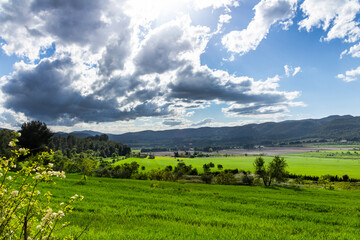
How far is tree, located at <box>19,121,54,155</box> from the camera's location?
5322 centimetres

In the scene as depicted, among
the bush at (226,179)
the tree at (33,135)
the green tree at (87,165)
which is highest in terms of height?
the tree at (33,135)

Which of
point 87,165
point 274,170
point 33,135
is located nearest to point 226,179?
point 274,170

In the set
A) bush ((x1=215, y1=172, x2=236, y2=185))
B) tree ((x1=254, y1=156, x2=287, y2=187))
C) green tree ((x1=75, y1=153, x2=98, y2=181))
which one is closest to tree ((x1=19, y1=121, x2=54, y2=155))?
green tree ((x1=75, y1=153, x2=98, y2=181))

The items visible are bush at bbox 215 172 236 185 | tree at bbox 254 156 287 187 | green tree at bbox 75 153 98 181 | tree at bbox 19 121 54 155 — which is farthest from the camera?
bush at bbox 215 172 236 185

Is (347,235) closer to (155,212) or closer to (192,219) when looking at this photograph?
(192,219)

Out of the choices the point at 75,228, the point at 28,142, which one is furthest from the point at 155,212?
the point at 28,142

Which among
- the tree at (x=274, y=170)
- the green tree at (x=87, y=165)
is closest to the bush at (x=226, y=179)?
the tree at (x=274, y=170)

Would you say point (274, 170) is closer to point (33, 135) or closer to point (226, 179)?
point (226, 179)

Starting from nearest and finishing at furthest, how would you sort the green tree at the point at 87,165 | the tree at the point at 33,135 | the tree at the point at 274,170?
1. the tree at the point at 33,135
2. the green tree at the point at 87,165
3. the tree at the point at 274,170

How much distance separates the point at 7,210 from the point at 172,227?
9.40m

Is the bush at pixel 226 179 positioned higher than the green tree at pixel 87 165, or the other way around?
the green tree at pixel 87 165

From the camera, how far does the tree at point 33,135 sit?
5322 cm

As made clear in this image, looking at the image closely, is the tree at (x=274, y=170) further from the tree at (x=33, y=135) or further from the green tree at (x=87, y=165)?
the tree at (x=33, y=135)

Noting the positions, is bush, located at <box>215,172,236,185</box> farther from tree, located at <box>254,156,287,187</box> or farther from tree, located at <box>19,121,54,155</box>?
tree, located at <box>19,121,54,155</box>
